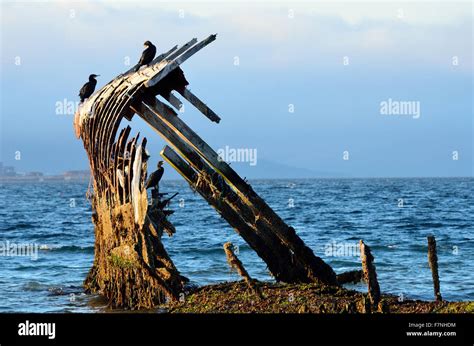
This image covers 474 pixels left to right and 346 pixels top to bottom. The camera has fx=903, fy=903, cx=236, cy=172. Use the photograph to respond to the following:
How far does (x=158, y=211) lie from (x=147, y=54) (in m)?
3.14

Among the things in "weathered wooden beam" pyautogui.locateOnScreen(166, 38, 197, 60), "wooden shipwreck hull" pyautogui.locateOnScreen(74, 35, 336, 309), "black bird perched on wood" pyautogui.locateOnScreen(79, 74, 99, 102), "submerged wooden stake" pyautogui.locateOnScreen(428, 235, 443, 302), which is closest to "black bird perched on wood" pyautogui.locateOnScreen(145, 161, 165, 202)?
"wooden shipwreck hull" pyautogui.locateOnScreen(74, 35, 336, 309)

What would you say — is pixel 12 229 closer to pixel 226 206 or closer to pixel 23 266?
pixel 23 266

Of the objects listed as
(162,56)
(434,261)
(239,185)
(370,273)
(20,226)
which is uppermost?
(162,56)

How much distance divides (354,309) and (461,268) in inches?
406

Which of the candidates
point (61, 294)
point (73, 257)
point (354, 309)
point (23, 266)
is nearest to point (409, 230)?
point (73, 257)

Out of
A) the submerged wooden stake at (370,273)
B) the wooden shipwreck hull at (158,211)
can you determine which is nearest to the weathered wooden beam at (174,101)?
the wooden shipwreck hull at (158,211)

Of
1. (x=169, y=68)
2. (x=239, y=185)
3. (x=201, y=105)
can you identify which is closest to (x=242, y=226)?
(x=239, y=185)

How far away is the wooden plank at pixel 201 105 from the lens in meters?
17.3

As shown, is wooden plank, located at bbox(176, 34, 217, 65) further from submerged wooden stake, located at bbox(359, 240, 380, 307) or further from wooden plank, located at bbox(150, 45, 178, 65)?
submerged wooden stake, located at bbox(359, 240, 380, 307)

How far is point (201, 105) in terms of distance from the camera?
1742 centimetres

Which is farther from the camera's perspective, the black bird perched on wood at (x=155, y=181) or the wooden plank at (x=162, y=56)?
the black bird perched on wood at (x=155, y=181)

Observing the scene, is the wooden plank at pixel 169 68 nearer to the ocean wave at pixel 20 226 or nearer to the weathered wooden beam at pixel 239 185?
the weathered wooden beam at pixel 239 185

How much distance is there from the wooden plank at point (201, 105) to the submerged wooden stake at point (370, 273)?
4451 mm

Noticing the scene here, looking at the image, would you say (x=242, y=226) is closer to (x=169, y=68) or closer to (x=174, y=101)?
(x=174, y=101)
